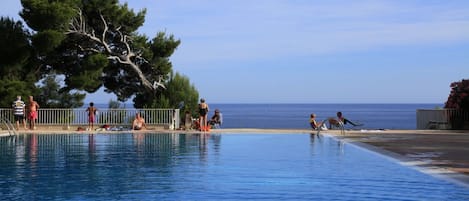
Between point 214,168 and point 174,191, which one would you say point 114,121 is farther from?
point 174,191

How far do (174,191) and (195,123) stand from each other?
56.2 feet

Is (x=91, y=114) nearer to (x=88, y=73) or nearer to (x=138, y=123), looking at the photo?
(x=138, y=123)

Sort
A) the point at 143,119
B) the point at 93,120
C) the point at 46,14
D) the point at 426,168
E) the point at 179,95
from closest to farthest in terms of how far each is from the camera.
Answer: the point at 426,168 → the point at 93,120 → the point at 143,119 → the point at 46,14 → the point at 179,95

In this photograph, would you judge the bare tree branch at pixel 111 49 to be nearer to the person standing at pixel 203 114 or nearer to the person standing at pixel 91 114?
the person standing at pixel 91 114

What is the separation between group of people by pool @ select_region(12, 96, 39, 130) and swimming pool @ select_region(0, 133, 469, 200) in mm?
6541

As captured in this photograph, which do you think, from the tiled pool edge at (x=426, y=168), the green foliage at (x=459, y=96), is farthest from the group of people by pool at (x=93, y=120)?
the green foliage at (x=459, y=96)

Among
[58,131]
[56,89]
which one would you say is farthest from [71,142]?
[56,89]

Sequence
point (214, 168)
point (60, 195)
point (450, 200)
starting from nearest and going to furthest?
point (450, 200) < point (60, 195) < point (214, 168)

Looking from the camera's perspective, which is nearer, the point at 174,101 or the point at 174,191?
the point at 174,191

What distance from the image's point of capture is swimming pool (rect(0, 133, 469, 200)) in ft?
32.0

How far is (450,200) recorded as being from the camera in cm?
891

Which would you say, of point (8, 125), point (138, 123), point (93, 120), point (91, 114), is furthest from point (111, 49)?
point (8, 125)

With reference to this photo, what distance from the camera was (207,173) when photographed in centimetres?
1221

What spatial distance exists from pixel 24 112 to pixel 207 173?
16265 mm
